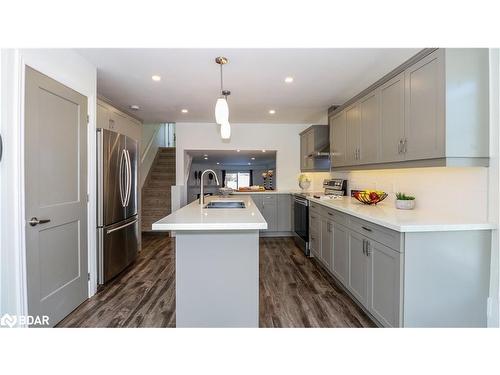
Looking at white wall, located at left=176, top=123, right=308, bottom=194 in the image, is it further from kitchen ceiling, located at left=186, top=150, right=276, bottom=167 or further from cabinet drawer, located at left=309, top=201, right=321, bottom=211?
cabinet drawer, located at left=309, top=201, right=321, bottom=211

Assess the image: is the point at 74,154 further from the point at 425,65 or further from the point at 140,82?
the point at 425,65

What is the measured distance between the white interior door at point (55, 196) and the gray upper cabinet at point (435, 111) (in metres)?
2.96

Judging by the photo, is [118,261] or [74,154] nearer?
[74,154]

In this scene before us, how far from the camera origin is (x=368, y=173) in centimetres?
339

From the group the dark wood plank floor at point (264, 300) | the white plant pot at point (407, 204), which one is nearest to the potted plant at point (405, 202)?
the white plant pot at point (407, 204)

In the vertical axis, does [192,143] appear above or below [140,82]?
below

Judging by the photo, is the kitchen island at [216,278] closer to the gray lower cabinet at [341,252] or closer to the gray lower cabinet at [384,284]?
the gray lower cabinet at [384,284]

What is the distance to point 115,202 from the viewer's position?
2.97 metres

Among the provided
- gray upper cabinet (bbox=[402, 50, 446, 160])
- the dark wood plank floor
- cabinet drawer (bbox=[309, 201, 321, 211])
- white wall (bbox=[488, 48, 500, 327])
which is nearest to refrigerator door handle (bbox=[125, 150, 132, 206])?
the dark wood plank floor

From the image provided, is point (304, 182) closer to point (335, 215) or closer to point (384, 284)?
point (335, 215)

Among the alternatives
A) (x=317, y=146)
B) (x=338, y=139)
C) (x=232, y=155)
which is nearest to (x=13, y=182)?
(x=338, y=139)
